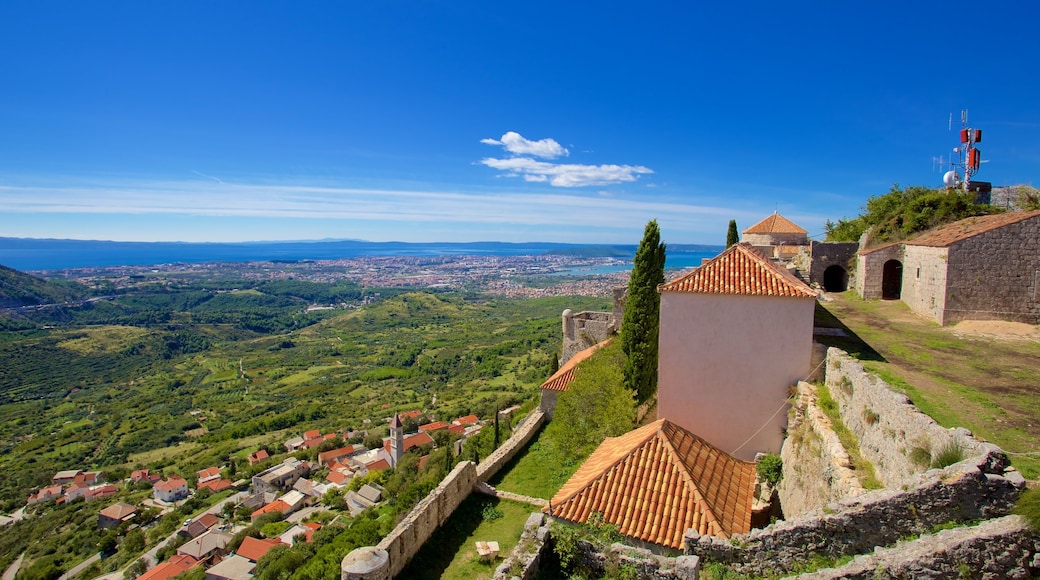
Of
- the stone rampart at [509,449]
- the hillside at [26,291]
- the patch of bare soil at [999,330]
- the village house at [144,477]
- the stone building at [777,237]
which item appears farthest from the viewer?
the hillside at [26,291]

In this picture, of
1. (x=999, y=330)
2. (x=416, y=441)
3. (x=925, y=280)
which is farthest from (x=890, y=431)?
(x=416, y=441)

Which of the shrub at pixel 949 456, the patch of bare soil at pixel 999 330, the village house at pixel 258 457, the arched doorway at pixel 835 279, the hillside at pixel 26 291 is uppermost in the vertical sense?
the arched doorway at pixel 835 279

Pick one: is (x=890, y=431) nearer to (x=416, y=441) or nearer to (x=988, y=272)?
(x=988, y=272)

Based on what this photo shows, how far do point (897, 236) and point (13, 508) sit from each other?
85.5 m

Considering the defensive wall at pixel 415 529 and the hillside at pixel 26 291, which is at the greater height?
the defensive wall at pixel 415 529

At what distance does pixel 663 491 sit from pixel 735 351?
4.14 meters

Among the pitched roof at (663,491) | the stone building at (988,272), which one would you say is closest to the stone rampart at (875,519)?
the pitched roof at (663,491)

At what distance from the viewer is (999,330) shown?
10.2m

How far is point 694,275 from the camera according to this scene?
37.4ft

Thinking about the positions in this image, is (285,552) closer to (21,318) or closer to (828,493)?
(828,493)

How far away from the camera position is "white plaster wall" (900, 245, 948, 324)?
11.2 metres

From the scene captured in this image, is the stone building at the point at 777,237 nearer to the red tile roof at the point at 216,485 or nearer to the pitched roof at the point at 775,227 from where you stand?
the pitched roof at the point at 775,227

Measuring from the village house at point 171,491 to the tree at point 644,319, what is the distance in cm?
5924

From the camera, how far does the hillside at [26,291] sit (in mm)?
155125
